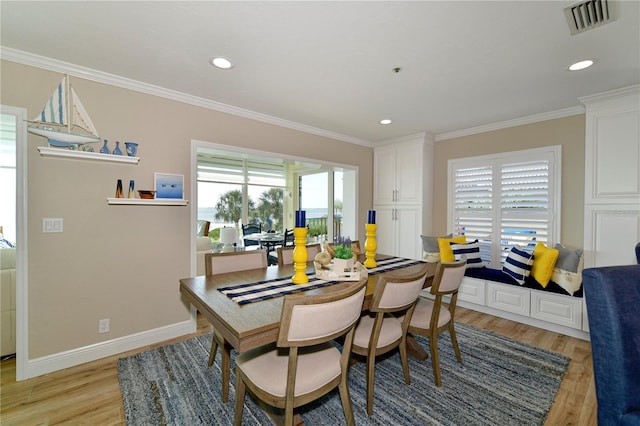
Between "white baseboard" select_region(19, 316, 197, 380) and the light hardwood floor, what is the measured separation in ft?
0.19

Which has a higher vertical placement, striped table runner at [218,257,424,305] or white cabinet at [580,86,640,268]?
white cabinet at [580,86,640,268]

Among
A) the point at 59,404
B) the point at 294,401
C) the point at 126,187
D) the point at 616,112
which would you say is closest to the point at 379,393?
the point at 294,401

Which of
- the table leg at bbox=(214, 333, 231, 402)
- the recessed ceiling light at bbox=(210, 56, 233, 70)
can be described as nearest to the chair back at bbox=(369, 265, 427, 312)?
the table leg at bbox=(214, 333, 231, 402)

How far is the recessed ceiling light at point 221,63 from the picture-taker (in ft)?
7.26

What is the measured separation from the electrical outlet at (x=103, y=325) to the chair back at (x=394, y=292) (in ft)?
8.09

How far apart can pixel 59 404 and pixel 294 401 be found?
182 cm

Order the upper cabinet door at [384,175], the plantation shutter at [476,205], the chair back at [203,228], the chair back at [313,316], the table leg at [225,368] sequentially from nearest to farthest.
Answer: the chair back at [313,316] → the table leg at [225,368] → the plantation shutter at [476,205] → the upper cabinet door at [384,175] → the chair back at [203,228]

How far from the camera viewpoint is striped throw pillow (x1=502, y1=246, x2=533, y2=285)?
3199 millimetres

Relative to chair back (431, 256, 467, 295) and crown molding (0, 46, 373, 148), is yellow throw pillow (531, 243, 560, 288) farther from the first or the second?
crown molding (0, 46, 373, 148)

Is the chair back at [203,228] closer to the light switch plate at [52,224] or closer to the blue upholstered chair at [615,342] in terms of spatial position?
the light switch plate at [52,224]

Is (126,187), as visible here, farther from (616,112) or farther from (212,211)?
(616,112)

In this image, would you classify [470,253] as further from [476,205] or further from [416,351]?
[416,351]

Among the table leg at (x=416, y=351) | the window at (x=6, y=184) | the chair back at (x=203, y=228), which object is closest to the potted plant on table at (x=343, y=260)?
the table leg at (x=416, y=351)

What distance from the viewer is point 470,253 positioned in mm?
3789
